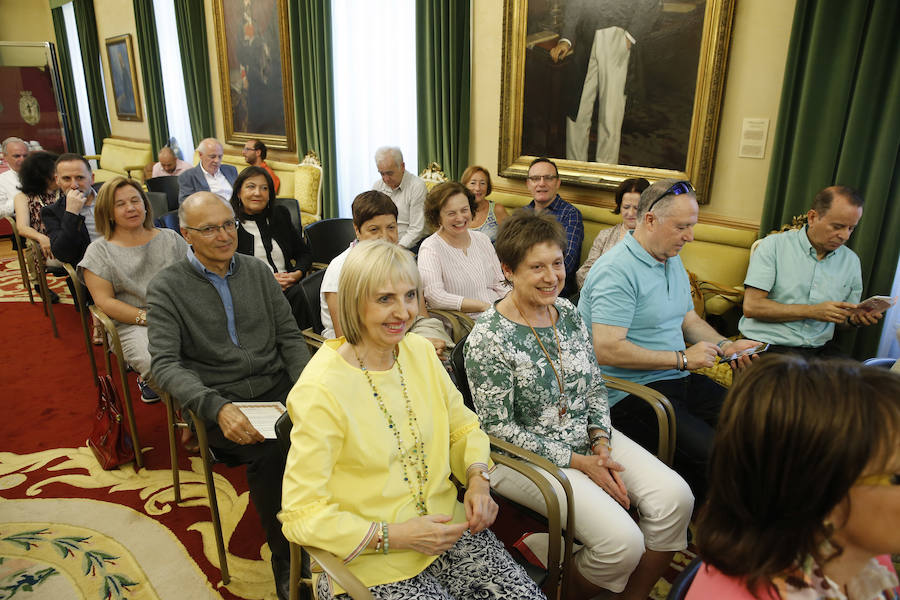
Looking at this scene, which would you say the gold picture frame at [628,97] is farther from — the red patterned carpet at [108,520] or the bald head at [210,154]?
the bald head at [210,154]

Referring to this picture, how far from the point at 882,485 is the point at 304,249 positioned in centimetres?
344

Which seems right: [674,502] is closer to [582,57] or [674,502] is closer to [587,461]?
[587,461]

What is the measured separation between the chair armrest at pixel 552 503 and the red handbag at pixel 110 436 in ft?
6.76

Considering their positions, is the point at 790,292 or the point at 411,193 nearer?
the point at 790,292

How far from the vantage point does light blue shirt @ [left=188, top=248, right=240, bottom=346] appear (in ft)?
7.11

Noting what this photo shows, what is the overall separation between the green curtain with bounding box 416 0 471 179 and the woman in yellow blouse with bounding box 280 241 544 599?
147 inches

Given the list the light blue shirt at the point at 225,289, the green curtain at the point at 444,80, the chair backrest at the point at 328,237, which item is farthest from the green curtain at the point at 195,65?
the light blue shirt at the point at 225,289

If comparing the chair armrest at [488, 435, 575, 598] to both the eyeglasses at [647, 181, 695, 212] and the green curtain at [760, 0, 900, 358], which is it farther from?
the green curtain at [760, 0, 900, 358]

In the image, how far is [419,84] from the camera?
16.9 ft

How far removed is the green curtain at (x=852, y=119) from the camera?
2.89 meters

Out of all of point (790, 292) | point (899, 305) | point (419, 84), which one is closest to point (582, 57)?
point (419, 84)

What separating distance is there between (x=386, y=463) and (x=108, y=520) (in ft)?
5.79

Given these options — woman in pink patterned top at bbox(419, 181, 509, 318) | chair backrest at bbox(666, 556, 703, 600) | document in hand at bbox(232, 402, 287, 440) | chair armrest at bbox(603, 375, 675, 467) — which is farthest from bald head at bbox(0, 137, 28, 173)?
chair backrest at bbox(666, 556, 703, 600)

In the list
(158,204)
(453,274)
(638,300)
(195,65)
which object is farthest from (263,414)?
(195,65)
